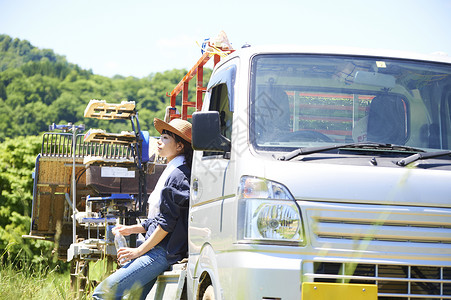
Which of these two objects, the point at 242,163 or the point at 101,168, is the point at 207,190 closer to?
the point at 242,163

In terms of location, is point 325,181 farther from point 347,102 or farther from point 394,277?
point 347,102

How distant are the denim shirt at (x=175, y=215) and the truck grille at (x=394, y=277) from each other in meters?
2.09

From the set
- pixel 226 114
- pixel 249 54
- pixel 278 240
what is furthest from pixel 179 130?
pixel 278 240

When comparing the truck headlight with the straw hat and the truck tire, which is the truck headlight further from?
the straw hat

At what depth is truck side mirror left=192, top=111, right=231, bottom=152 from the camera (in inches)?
160

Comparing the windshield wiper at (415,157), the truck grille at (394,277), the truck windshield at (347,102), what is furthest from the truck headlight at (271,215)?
the windshield wiper at (415,157)

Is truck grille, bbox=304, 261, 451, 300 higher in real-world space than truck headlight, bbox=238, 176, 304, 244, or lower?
lower

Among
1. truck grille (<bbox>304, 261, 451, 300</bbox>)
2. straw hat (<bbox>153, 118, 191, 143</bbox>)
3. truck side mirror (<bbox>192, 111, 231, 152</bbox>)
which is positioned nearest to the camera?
truck grille (<bbox>304, 261, 451, 300</bbox>)

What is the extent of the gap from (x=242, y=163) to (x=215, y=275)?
0.76 metres

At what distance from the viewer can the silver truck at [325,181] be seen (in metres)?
3.57

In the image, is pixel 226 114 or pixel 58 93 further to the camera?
pixel 58 93

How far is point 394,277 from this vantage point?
143 inches

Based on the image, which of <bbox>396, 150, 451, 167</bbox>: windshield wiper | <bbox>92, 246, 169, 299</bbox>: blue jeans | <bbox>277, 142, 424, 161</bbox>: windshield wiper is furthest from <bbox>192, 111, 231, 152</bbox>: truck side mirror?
<bbox>92, 246, 169, 299</bbox>: blue jeans

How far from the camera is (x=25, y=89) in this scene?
98.1 m
